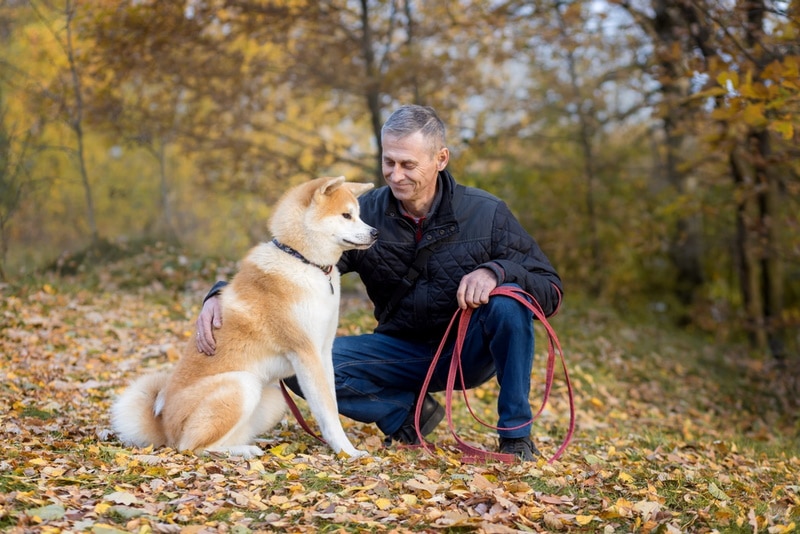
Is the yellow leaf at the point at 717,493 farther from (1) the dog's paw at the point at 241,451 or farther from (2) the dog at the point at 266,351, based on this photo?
→ (1) the dog's paw at the point at 241,451

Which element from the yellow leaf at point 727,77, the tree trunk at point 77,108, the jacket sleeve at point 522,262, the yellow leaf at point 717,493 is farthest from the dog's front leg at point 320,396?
the tree trunk at point 77,108

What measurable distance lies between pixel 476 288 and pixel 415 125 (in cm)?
90

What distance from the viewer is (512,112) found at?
1252 cm

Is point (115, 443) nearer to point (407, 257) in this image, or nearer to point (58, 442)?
point (58, 442)

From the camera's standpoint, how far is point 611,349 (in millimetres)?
8609

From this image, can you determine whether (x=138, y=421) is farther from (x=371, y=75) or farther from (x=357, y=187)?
(x=371, y=75)

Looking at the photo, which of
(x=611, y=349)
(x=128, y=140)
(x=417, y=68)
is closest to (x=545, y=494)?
(x=611, y=349)

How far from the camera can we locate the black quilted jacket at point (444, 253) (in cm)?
413

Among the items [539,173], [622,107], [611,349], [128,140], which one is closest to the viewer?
[611,349]

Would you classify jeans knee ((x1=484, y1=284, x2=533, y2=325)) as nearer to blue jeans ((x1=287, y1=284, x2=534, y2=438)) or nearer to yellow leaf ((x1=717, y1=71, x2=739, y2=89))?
blue jeans ((x1=287, y1=284, x2=534, y2=438))

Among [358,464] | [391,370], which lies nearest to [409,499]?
[358,464]

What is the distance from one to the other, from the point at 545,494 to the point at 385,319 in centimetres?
151

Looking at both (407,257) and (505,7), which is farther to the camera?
(505,7)

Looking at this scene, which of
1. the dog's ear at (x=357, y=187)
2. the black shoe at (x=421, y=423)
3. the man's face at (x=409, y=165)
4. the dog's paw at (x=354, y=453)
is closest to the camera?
the dog's paw at (x=354, y=453)
